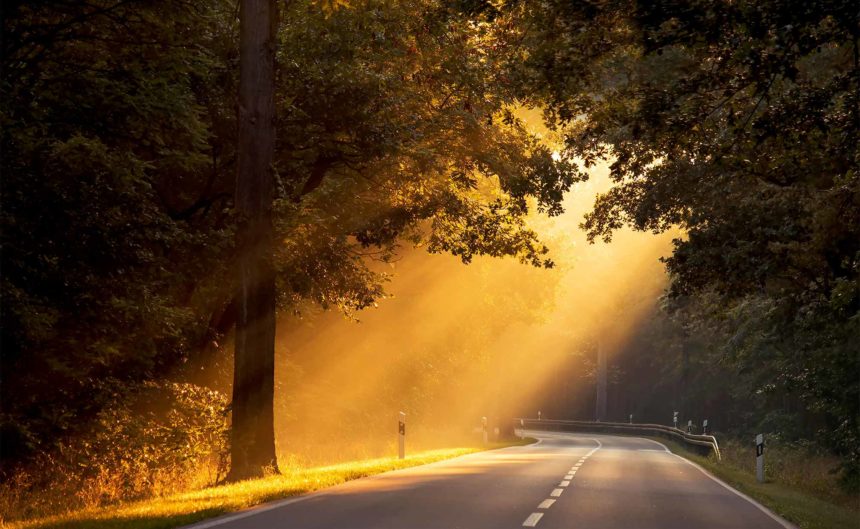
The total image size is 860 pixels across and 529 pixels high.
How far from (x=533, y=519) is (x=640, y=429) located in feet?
172

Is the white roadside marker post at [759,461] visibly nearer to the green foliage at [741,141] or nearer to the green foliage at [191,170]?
the green foliage at [741,141]

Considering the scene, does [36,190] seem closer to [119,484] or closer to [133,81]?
[133,81]

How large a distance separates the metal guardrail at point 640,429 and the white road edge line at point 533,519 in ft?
71.6

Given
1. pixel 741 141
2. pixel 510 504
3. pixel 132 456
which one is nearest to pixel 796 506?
pixel 510 504

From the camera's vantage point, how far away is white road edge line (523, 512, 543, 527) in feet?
37.0

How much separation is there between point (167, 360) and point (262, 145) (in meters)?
5.64

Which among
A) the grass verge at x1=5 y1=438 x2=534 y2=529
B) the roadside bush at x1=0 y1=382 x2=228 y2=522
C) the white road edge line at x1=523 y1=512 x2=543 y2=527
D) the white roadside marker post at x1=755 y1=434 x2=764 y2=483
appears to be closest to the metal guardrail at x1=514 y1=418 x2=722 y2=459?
the white roadside marker post at x1=755 y1=434 x2=764 y2=483

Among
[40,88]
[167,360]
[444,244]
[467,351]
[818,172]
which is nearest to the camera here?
[40,88]

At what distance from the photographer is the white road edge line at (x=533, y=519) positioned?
444 inches

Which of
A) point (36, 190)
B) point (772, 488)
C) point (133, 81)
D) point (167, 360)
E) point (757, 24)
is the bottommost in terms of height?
point (772, 488)

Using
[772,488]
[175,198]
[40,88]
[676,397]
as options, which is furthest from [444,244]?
[676,397]

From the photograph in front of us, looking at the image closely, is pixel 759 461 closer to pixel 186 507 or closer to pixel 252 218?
pixel 252 218

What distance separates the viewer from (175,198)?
22.5m

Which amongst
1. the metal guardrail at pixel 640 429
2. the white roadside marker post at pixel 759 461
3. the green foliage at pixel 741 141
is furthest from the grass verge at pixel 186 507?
the metal guardrail at pixel 640 429
